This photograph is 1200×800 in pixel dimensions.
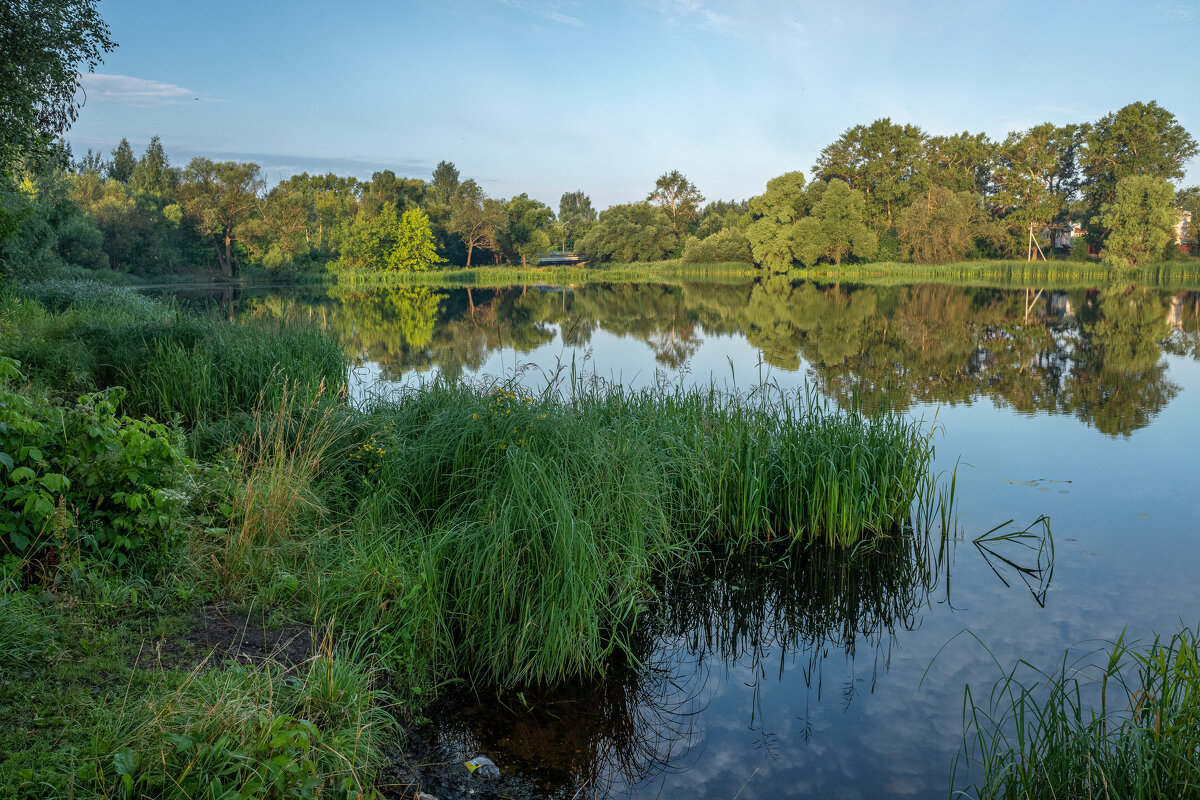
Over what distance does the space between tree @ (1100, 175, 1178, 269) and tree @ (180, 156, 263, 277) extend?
2312 inches

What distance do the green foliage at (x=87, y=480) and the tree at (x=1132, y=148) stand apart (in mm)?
61285

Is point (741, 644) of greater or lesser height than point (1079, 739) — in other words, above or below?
below

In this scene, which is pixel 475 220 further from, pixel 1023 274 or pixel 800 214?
pixel 1023 274

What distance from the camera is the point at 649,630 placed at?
515 centimetres

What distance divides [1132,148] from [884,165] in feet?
56.9

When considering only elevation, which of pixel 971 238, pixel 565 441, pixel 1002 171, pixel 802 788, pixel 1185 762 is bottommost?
pixel 802 788

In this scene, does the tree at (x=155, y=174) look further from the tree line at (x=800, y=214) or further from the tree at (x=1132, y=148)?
the tree at (x=1132, y=148)

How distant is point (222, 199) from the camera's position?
5412 centimetres

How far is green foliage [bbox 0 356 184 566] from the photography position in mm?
3461

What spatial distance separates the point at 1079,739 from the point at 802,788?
1.29m

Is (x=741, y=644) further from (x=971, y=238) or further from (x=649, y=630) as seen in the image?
(x=971, y=238)

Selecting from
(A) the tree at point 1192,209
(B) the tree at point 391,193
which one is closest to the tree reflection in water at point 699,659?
(B) the tree at point 391,193

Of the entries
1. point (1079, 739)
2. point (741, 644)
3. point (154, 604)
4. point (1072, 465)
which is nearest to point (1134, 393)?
point (1072, 465)

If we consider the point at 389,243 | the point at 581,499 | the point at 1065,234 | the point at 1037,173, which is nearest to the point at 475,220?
the point at 389,243
